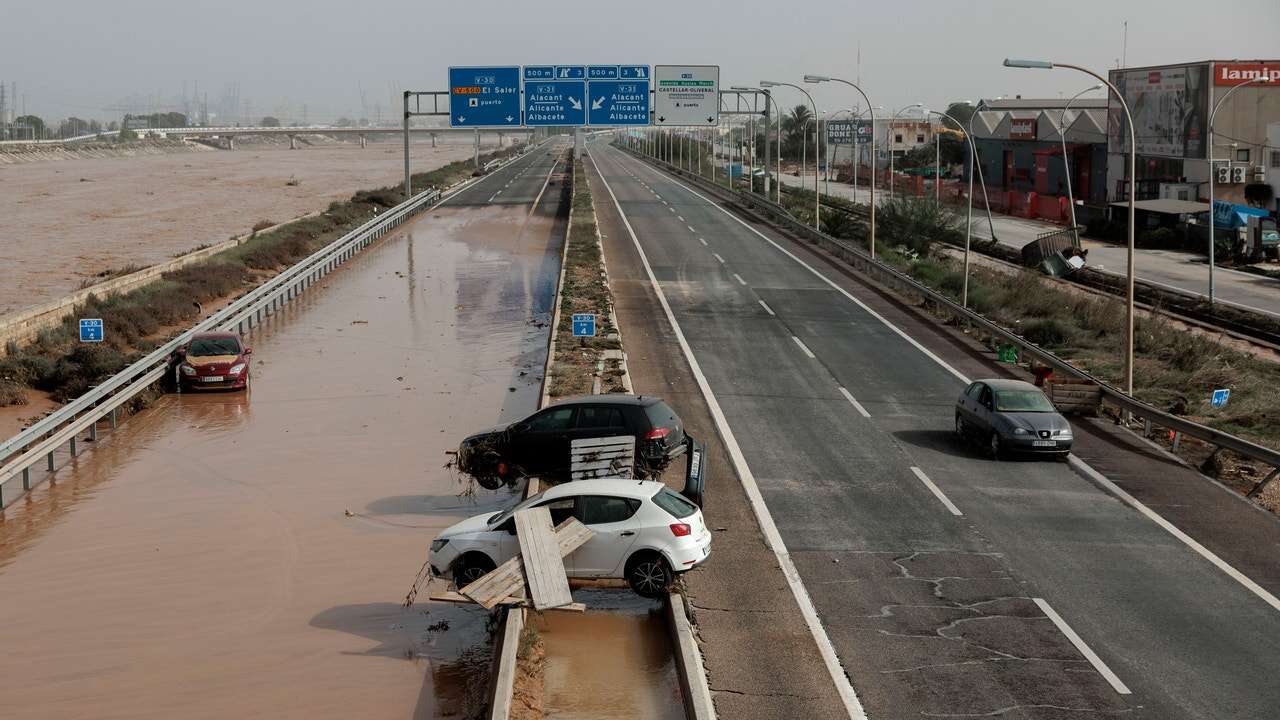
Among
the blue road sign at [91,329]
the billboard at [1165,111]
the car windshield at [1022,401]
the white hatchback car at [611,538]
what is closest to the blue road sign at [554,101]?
the billboard at [1165,111]

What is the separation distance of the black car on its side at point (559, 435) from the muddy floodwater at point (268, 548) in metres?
0.90

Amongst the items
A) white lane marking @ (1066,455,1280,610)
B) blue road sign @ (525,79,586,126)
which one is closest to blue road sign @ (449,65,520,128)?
blue road sign @ (525,79,586,126)

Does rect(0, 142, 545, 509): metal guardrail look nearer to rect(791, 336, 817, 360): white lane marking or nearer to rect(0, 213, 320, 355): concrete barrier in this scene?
rect(0, 213, 320, 355): concrete barrier

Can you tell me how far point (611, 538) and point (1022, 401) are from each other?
35.5 feet

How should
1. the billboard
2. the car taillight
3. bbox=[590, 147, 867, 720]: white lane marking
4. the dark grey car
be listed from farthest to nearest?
the billboard < the dark grey car < the car taillight < bbox=[590, 147, 867, 720]: white lane marking

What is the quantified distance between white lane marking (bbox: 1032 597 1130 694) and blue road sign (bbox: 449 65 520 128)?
56.3 metres

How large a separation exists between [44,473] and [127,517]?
4185mm

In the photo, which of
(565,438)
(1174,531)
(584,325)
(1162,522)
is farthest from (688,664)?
(584,325)

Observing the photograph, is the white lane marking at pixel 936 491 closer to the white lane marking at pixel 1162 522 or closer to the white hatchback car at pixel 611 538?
the white lane marking at pixel 1162 522

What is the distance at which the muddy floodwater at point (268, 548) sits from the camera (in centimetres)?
1459

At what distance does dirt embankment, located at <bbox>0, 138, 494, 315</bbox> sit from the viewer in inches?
2484

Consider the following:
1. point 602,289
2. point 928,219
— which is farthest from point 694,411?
point 928,219

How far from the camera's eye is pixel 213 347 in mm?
31984

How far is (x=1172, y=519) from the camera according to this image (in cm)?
1930
